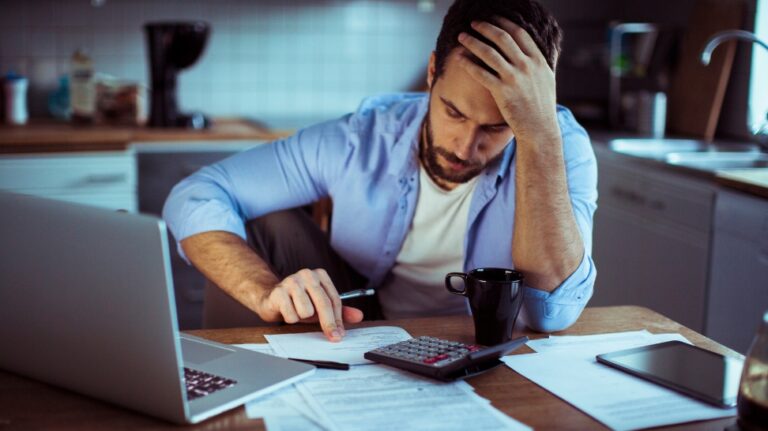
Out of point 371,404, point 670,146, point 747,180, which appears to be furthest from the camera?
point 670,146

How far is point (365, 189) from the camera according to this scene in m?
1.92

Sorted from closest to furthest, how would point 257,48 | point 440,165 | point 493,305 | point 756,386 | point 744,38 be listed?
point 756,386
point 493,305
point 440,165
point 744,38
point 257,48

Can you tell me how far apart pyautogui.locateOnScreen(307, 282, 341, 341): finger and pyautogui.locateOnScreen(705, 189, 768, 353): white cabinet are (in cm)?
166

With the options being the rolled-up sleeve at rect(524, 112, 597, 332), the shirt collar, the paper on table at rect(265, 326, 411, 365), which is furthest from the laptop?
the shirt collar

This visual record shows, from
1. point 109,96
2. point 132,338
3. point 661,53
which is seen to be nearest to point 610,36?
point 661,53

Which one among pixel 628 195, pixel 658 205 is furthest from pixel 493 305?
pixel 628 195

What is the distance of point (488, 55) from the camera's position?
1.55 m

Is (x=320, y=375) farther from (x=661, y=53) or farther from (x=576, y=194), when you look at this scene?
(x=661, y=53)

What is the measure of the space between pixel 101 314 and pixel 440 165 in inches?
38.0

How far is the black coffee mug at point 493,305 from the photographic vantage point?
1305mm

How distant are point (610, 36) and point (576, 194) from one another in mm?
2632

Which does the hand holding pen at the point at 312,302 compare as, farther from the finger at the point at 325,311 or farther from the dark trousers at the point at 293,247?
the dark trousers at the point at 293,247

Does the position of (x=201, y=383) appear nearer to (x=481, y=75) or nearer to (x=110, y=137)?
(x=481, y=75)

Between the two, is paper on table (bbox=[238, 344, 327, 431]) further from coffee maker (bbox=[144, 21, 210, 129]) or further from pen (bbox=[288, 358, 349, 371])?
coffee maker (bbox=[144, 21, 210, 129])
